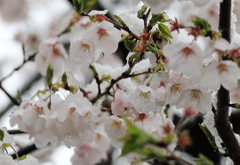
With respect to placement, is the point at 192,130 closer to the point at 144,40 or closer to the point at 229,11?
the point at 144,40

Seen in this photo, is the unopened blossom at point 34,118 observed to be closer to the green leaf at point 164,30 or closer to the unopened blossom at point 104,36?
the unopened blossom at point 104,36

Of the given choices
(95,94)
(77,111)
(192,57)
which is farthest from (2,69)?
(192,57)

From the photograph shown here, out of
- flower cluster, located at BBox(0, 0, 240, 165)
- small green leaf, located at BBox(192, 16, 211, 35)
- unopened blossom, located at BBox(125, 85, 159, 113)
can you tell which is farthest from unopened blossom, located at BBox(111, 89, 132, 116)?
small green leaf, located at BBox(192, 16, 211, 35)

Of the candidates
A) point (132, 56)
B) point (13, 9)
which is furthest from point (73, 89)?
point (13, 9)

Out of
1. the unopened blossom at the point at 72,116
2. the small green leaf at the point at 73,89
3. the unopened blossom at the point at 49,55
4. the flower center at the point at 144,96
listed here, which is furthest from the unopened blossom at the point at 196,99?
the unopened blossom at the point at 49,55

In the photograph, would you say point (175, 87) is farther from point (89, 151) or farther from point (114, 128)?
point (89, 151)
